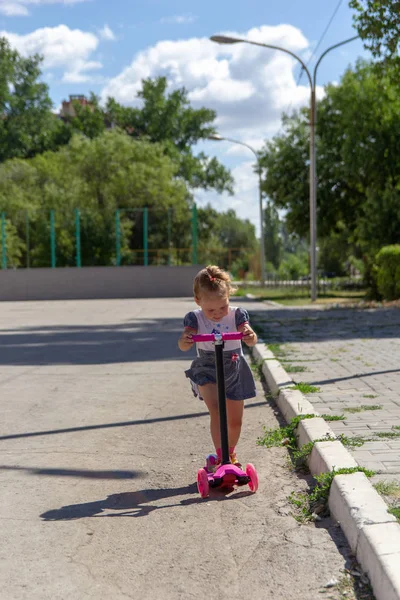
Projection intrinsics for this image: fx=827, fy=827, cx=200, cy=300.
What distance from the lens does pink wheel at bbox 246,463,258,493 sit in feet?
15.6

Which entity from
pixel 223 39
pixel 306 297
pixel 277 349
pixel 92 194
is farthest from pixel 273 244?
pixel 277 349

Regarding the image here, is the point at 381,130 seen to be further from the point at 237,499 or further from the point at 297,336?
the point at 237,499

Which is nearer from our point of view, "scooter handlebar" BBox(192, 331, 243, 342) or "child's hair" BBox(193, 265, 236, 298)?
"scooter handlebar" BBox(192, 331, 243, 342)

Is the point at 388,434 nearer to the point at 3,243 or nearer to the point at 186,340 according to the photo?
the point at 186,340

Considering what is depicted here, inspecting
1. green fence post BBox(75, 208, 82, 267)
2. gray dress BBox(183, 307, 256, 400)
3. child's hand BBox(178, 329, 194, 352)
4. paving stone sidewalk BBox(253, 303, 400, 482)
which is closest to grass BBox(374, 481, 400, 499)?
paving stone sidewalk BBox(253, 303, 400, 482)

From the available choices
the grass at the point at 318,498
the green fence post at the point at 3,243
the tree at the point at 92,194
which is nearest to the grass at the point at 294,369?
the grass at the point at 318,498

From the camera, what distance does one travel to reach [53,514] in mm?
4406

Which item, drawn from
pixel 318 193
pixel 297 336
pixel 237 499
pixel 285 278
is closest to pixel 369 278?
pixel 318 193

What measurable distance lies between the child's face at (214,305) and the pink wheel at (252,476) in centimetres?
88

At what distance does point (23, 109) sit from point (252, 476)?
223ft

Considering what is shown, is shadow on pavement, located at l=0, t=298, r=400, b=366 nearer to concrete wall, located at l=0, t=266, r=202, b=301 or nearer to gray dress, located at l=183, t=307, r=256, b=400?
gray dress, located at l=183, t=307, r=256, b=400

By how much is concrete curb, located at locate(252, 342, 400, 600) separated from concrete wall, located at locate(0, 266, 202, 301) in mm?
34926

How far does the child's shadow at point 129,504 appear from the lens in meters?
4.40

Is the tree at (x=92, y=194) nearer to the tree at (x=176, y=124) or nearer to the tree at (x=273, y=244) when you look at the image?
the tree at (x=176, y=124)
